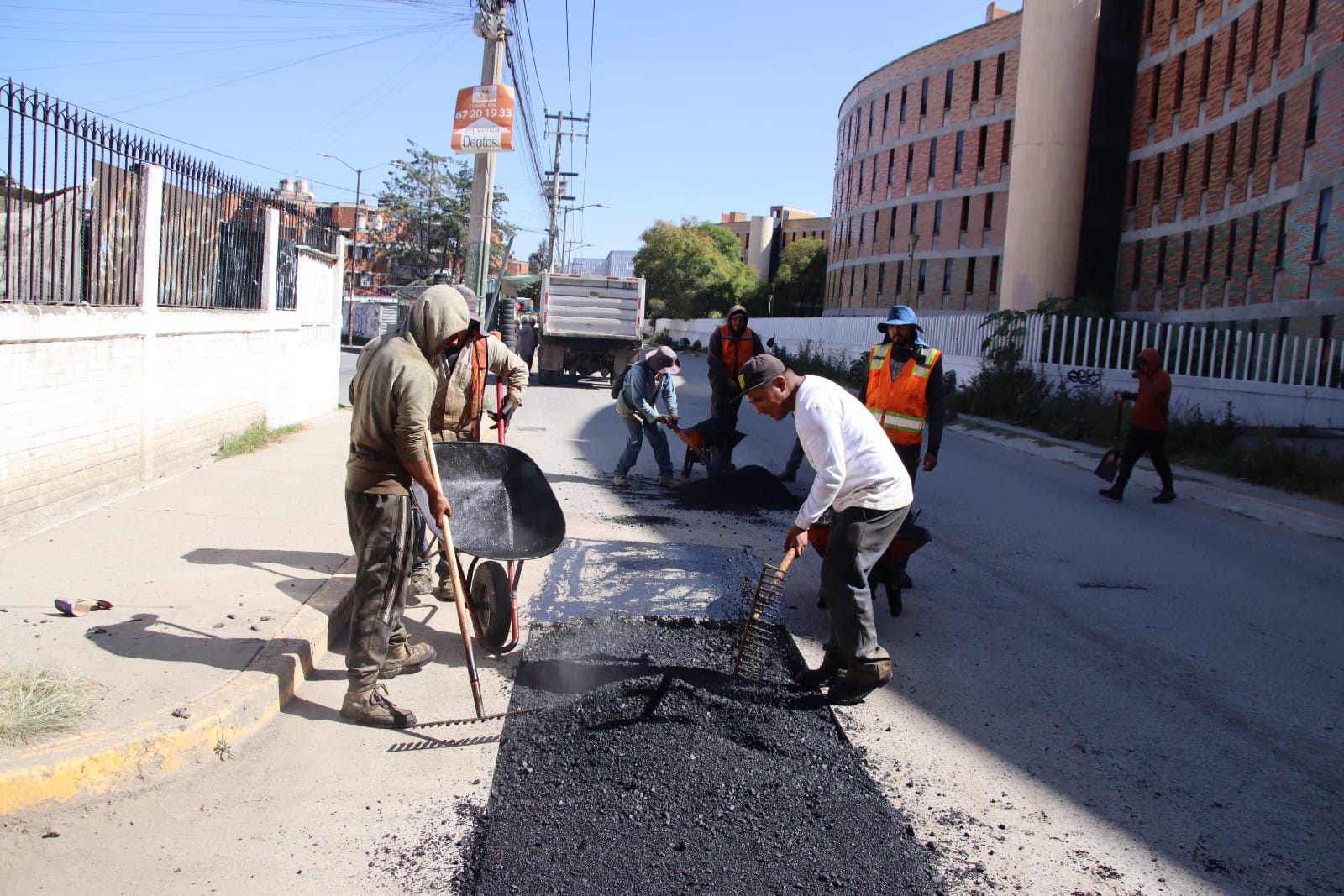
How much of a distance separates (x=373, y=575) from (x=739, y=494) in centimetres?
560

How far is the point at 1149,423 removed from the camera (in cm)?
1066

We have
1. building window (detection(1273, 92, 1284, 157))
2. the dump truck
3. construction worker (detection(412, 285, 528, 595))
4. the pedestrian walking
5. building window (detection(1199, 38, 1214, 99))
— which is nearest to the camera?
construction worker (detection(412, 285, 528, 595))

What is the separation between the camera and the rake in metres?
4.51

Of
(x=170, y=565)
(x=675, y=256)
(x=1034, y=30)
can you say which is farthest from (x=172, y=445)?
(x=675, y=256)

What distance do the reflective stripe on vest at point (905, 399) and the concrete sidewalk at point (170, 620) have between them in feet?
11.8

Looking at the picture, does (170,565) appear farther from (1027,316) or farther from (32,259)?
(1027,316)

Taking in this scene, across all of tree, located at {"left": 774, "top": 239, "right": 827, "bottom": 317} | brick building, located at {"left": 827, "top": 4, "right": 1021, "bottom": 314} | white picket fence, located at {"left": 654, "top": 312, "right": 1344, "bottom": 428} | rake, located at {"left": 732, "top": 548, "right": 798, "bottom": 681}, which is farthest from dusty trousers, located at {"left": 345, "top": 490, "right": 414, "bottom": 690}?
tree, located at {"left": 774, "top": 239, "right": 827, "bottom": 317}

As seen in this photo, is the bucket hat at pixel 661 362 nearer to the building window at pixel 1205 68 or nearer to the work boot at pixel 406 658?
the work boot at pixel 406 658

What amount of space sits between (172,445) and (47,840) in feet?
19.8

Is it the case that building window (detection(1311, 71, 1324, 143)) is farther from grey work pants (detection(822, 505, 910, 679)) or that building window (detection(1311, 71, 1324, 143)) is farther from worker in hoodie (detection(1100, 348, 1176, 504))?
grey work pants (detection(822, 505, 910, 679))

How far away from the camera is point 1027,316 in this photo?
2183 cm

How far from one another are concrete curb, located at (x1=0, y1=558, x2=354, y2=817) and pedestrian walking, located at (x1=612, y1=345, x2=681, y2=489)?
5627 millimetres

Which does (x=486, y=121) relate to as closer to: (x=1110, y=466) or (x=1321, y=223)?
(x=1110, y=466)

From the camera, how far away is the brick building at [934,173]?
45.8 metres
